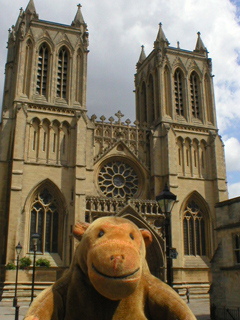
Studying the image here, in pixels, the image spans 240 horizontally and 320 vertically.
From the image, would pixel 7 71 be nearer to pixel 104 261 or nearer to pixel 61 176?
pixel 61 176

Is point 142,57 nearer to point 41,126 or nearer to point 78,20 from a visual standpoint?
point 78,20

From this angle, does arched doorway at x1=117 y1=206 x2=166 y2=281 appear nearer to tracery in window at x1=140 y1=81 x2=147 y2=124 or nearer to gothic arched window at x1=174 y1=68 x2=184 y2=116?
gothic arched window at x1=174 y1=68 x2=184 y2=116

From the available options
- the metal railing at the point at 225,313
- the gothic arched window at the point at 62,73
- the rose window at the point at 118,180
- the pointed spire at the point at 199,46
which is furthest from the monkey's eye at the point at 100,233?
the pointed spire at the point at 199,46

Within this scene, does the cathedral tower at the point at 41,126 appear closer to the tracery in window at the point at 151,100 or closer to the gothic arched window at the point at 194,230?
the tracery in window at the point at 151,100

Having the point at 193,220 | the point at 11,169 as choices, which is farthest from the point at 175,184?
the point at 11,169

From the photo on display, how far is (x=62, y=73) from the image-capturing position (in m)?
29.8

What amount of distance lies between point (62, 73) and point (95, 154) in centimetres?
708

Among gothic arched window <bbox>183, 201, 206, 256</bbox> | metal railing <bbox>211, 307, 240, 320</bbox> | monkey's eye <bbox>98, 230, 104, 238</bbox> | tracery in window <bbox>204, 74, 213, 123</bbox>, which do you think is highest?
tracery in window <bbox>204, 74, 213, 123</bbox>

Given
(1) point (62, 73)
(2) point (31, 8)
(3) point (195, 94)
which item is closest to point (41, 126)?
(1) point (62, 73)

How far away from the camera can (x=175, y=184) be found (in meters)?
28.5

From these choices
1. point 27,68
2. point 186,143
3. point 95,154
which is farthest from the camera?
point 186,143

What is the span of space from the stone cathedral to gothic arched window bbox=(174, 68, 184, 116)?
0.10 metres

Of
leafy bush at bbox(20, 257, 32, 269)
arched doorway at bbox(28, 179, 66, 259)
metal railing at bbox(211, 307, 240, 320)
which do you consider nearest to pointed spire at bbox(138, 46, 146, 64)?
arched doorway at bbox(28, 179, 66, 259)

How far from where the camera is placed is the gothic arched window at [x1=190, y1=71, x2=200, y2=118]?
3322 cm
